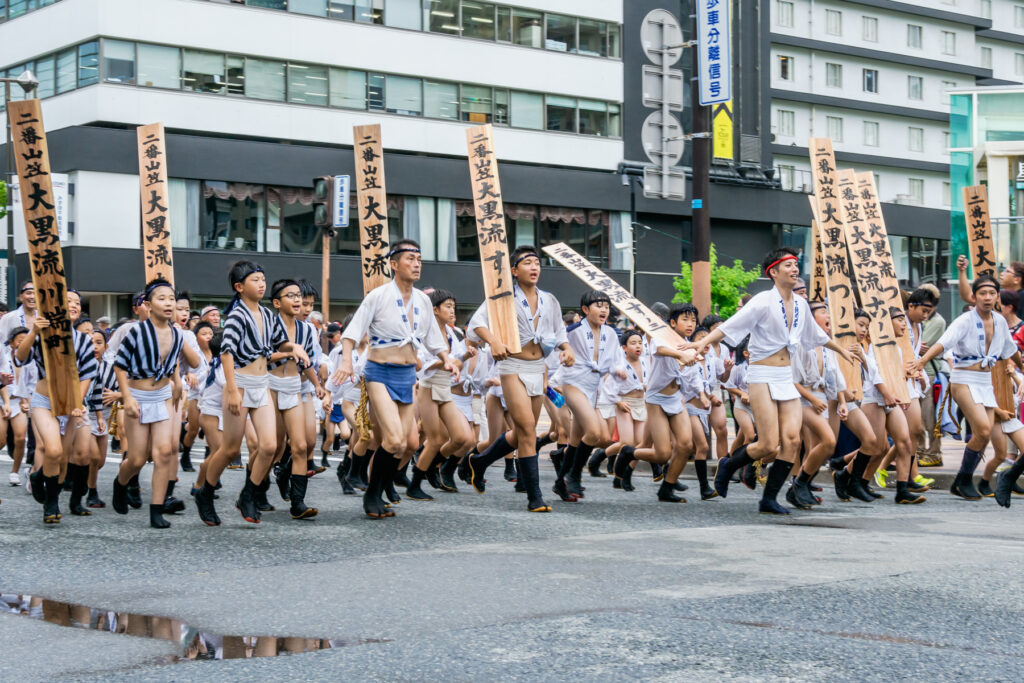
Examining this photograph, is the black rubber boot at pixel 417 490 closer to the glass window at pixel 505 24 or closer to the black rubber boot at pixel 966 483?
the black rubber boot at pixel 966 483

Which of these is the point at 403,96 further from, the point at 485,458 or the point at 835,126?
the point at 485,458

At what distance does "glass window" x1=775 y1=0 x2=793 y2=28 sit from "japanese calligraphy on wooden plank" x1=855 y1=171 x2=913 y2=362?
42.1 m

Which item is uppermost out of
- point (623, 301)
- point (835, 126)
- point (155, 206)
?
point (835, 126)

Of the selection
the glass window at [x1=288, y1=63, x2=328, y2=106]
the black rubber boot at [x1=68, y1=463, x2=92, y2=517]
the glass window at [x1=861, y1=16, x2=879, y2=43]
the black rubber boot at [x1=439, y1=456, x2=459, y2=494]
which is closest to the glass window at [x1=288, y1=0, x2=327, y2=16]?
the glass window at [x1=288, y1=63, x2=328, y2=106]

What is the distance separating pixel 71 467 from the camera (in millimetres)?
10430

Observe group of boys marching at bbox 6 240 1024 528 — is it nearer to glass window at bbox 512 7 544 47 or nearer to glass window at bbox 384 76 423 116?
glass window at bbox 384 76 423 116

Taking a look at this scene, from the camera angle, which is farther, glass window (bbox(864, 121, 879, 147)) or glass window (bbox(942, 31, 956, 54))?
glass window (bbox(942, 31, 956, 54))

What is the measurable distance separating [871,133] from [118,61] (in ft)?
111

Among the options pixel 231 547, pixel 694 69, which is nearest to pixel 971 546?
pixel 231 547

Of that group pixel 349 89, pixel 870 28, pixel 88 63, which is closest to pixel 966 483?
pixel 88 63

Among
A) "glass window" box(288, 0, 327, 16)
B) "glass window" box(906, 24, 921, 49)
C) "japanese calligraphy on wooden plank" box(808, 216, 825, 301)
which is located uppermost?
"glass window" box(906, 24, 921, 49)

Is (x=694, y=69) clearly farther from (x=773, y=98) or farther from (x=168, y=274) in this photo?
(x=773, y=98)

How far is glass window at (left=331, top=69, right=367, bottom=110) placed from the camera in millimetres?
38719

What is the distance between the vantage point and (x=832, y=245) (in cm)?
1326
